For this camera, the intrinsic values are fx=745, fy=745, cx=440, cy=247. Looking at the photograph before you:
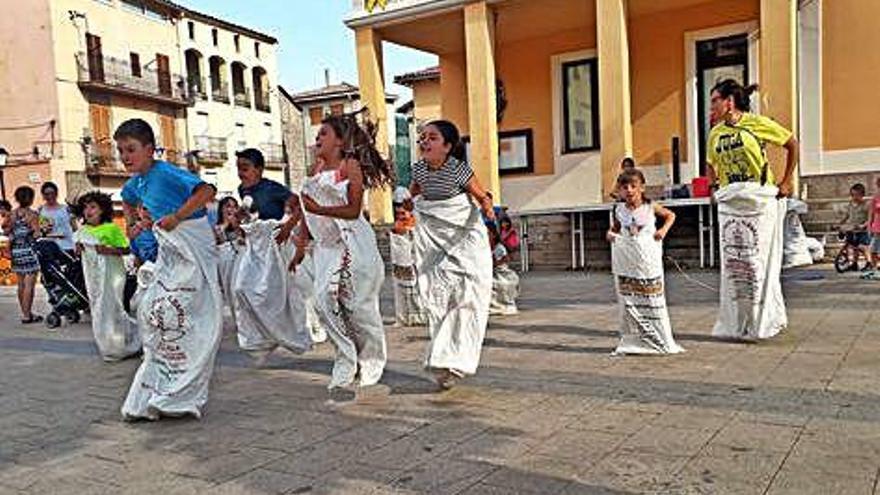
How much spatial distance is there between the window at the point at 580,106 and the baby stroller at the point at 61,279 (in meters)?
9.07

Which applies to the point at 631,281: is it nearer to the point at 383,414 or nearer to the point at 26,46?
the point at 383,414

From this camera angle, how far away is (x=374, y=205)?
45.5 feet

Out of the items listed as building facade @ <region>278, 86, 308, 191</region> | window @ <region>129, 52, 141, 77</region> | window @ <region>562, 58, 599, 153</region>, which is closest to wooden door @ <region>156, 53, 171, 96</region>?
→ window @ <region>129, 52, 141, 77</region>

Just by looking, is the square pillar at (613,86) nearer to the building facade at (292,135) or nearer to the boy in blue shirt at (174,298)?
the boy in blue shirt at (174,298)

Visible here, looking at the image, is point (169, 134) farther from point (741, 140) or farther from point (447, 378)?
point (447, 378)

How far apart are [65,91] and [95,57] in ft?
9.12

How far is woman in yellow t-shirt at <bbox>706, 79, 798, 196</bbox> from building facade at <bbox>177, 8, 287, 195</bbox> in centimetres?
3729

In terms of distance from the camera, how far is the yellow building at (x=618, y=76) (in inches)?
451

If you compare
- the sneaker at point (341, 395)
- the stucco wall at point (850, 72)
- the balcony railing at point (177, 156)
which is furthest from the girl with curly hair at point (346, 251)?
the balcony railing at point (177, 156)

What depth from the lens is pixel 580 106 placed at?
47.8 feet

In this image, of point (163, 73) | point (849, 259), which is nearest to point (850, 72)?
point (849, 259)

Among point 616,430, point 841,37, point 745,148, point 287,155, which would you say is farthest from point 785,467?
point 287,155

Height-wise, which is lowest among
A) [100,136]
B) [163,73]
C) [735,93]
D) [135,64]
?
[735,93]

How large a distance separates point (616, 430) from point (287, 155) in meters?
48.5
